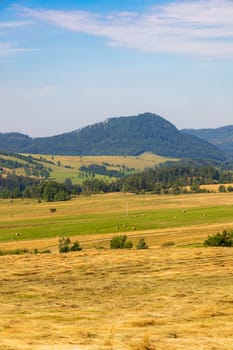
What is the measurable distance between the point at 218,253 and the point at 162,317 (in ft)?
63.5

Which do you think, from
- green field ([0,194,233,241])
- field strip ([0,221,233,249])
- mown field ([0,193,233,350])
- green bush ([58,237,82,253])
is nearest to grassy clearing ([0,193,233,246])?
green field ([0,194,233,241])

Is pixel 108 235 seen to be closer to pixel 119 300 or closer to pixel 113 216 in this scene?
pixel 113 216

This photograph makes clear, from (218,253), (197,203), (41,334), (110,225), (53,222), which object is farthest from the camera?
(197,203)

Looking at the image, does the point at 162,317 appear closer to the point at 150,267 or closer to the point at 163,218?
the point at 150,267

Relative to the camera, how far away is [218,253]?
38.1m

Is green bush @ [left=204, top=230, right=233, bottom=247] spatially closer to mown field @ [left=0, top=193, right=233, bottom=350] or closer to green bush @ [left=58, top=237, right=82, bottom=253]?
mown field @ [left=0, top=193, right=233, bottom=350]

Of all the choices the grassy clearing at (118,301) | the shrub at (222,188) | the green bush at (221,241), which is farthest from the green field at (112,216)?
the grassy clearing at (118,301)

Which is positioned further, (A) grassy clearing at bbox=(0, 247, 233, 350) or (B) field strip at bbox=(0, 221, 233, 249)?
(B) field strip at bbox=(0, 221, 233, 249)

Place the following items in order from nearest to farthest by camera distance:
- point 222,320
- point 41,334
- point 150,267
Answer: point 41,334, point 222,320, point 150,267

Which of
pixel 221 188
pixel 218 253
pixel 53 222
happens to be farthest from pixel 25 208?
pixel 218 253

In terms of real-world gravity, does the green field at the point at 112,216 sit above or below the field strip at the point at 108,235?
above

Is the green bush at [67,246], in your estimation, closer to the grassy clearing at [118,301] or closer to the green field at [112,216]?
the green field at [112,216]

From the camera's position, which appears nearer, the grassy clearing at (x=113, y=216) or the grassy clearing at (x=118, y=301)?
the grassy clearing at (x=118, y=301)

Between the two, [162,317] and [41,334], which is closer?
[41,334]
